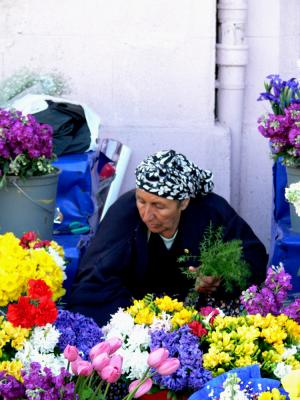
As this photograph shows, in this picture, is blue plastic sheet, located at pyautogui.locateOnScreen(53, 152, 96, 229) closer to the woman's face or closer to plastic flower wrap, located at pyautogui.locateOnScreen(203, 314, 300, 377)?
the woman's face

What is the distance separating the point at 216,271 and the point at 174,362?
1.44 m

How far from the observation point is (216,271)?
369 cm

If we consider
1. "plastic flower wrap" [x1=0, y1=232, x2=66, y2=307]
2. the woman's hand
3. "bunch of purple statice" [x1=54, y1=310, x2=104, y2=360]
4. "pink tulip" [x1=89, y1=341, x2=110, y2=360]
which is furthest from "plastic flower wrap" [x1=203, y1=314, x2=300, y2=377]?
the woman's hand

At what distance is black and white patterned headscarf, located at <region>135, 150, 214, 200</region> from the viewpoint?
394 cm

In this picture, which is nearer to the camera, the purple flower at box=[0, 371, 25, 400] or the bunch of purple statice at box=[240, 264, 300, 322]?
the purple flower at box=[0, 371, 25, 400]

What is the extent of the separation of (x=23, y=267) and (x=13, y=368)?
0.44 meters

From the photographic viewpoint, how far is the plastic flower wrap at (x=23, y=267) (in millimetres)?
2844

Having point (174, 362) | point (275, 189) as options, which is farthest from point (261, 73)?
point (174, 362)

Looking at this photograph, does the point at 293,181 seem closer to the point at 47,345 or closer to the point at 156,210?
the point at 156,210

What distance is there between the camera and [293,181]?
4.25m

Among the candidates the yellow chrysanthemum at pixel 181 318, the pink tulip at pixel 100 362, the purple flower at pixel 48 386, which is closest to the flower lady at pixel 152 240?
the yellow chrysanthemum at pixel 181 318

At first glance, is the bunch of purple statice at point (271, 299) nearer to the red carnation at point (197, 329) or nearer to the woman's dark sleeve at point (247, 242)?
the red carnation at point (197, 329)

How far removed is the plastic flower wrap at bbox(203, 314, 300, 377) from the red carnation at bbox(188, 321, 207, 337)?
2 cm

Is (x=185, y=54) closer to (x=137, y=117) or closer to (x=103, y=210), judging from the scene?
(x=137, y=117)
